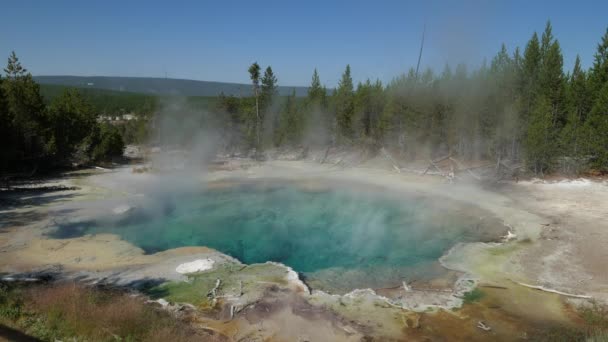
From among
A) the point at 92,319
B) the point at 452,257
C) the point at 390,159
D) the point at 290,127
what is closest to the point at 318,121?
the point at 290,127

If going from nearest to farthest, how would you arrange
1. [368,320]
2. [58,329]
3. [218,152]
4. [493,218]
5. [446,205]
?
[58,329], [368,320], [493,218], [446,205], [218,152]

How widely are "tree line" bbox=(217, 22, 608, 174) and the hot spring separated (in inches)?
300

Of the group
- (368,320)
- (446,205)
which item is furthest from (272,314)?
(446,205)

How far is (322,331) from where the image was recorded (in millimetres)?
6527

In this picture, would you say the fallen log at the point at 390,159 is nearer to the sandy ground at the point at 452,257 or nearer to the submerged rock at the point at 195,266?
the sandy ground at the point at 452,257

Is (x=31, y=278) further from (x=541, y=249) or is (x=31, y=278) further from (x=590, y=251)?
(x=590, y=251)

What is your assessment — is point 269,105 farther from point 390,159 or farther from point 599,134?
point 599,134

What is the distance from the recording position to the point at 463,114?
24031 millimetres

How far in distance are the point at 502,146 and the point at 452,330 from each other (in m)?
17.8

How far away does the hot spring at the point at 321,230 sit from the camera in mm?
9875

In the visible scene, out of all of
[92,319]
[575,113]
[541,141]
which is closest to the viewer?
[92,319]

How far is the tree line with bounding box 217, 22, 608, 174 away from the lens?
1877 cm

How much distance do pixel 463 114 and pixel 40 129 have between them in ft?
76.4

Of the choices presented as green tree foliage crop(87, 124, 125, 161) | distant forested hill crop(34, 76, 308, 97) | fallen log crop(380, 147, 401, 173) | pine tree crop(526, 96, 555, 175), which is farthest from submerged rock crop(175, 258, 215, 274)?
distant forested hill crop(34, 76, 308, 97)
